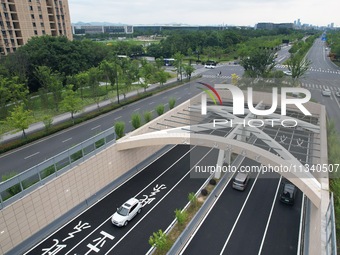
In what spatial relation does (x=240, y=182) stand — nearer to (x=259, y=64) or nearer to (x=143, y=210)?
(x=143, y=210)

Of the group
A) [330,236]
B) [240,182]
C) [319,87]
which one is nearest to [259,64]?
[319,87]

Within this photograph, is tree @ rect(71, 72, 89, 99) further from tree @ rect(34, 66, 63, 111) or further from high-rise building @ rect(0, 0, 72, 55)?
high-rise building @ rect(0, 0, 72, 55)

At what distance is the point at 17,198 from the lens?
16.8 m

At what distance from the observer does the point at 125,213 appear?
1945cm

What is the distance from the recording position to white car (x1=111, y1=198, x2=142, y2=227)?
752 inches

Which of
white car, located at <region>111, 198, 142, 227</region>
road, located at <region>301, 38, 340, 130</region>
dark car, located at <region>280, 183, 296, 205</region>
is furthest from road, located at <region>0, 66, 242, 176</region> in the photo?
road, located at <region>301, 38, 340, 130</region>

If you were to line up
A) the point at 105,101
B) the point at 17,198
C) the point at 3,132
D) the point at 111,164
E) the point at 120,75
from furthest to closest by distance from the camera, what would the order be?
the point at 120,75, the point at 105,101, the point at 3,132, the point at 111,164, the point at 17,198

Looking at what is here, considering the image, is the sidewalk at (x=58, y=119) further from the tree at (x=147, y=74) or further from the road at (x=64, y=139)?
the road at (x=64, y=139)

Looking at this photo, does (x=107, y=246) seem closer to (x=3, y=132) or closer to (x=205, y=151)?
(x=205, y=151)

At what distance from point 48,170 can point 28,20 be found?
7038cm

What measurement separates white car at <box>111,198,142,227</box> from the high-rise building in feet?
225

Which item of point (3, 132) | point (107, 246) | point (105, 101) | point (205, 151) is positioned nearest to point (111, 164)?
point (107, 246)

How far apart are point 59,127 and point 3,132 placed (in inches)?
298

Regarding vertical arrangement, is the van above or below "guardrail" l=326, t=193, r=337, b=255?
below
